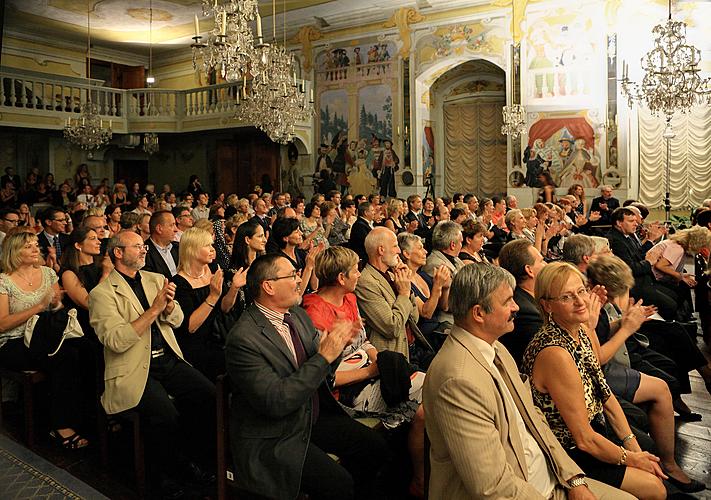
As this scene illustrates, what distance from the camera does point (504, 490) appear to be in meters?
1.99

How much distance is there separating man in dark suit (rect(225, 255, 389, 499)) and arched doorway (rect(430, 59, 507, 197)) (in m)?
14.2

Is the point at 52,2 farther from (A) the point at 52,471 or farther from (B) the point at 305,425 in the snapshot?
(B) the point at 305,425

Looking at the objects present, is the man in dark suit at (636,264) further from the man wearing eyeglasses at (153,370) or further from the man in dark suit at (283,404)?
the man wearing eyeglasses at (153,370)

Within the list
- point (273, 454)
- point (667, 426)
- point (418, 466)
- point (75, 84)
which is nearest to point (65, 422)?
point (273, 454)

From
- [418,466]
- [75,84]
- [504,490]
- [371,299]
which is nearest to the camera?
[504,490]

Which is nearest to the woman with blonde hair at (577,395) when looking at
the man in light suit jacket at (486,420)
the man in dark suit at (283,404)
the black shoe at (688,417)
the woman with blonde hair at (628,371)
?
the man in light suit jacket at (486,420)

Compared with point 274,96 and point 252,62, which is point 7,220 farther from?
point 274,96

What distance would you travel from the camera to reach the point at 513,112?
1341 cm

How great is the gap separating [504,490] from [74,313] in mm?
2944

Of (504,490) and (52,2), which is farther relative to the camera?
(52,2)

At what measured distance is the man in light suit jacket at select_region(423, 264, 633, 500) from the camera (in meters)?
1.99

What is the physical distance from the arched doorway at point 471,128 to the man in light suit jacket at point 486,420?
47.7 ft

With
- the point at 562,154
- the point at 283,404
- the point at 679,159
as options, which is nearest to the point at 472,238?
the point at 283,404

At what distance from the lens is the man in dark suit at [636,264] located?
5.48 meters
